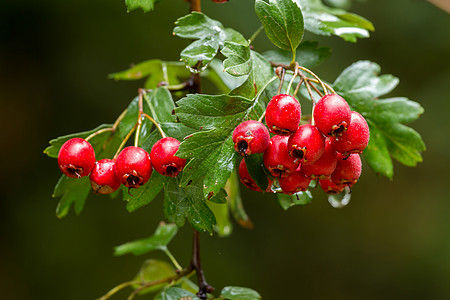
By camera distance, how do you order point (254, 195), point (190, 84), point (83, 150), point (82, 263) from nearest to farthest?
1. point (83, 150)
2. point (190, 84)
3. point (82, 263)
4. point (254, 195)

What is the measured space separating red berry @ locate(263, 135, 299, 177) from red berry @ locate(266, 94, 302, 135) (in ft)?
0.08

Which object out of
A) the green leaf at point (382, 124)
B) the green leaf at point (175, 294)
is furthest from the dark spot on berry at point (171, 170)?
the green leaf at point (382, 124)

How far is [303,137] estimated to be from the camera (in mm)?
606

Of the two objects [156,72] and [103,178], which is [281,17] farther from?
[156,72]

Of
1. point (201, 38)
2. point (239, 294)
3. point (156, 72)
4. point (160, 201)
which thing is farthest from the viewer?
point (160, 201)

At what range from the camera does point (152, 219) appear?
213cm

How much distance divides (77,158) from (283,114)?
1.07 ft

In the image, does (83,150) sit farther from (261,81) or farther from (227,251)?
(227,251)

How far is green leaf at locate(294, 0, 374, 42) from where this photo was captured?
0.93 metres

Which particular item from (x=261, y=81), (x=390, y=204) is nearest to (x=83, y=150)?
(x=261, y=81)

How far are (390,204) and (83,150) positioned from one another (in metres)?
2.01

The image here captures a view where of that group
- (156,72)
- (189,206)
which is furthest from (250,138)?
(156,72)

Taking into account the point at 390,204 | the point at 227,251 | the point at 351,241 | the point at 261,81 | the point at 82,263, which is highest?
the point at 261,81

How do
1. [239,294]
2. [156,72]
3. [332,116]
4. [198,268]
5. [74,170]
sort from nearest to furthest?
[332,116] < [74,170] < [239,294] < [198,268] < [156,72]
